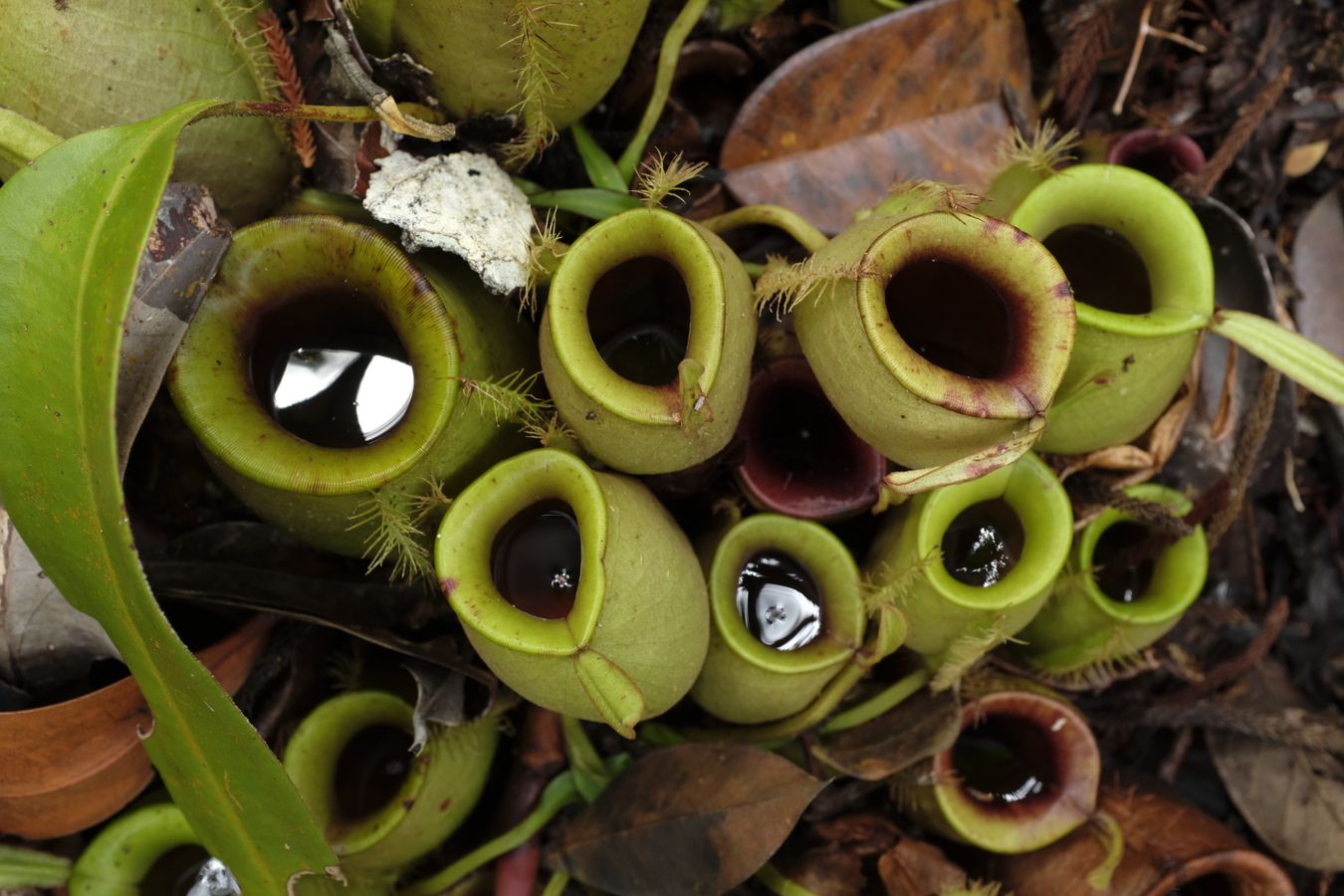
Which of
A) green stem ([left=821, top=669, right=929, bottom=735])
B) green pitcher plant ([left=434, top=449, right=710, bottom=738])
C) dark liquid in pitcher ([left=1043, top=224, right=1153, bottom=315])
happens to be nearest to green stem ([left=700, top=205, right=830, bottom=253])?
dark liquid in pitcher ([left=1043, top=224, right=1153, bottom=315])

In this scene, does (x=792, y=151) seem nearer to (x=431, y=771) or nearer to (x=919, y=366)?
(x=919, y=366)

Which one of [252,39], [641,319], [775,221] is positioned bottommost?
[641,319]

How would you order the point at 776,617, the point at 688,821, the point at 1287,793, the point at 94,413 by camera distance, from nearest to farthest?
the point at 94,413
the point at 688,821
the point at 776,617
the point at 1287,793

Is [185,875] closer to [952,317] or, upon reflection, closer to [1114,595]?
[952,317]

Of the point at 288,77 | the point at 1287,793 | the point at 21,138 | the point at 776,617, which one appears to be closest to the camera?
the point at 21,138

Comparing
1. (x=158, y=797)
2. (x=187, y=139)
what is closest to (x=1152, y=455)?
(x=187, y=139)

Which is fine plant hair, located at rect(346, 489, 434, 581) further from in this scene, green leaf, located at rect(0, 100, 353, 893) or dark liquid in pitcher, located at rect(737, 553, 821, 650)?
dark liquid in pitcher, located at rect(737, 553, 821, 650)

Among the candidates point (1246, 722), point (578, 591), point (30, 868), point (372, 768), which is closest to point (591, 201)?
point (578, 591)
